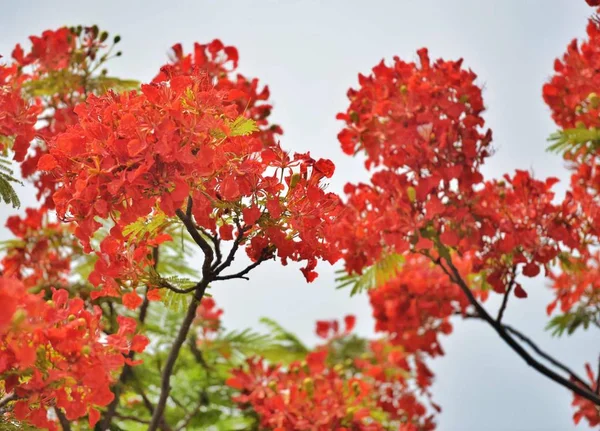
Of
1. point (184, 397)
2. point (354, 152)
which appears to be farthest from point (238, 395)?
point (354, 152)

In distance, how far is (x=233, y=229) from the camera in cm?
282

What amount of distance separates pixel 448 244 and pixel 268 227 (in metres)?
1.43

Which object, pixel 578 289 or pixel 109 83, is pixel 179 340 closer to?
pixel 109 83

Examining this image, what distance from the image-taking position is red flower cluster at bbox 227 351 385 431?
4.26 metres

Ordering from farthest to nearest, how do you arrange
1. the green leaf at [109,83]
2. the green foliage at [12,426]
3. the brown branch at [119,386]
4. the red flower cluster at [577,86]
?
the green leaf at [109,83], the red flower cluster at [577,86], the brown branch at [119,386], the green foliage at [12,426]

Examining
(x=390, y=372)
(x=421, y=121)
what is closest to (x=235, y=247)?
(x=421, y=121)

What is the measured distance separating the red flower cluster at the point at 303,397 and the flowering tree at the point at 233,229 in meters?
0.01

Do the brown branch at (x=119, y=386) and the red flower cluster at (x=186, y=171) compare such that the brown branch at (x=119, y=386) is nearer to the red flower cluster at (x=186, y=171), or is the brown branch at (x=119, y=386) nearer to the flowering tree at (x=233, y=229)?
the flowering tree at (x=233, y=229)

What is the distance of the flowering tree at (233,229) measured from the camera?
2539 mm

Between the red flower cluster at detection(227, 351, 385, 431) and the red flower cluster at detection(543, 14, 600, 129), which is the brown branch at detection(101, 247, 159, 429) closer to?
the red flower cluster at detection(227, 351, 385, 431)

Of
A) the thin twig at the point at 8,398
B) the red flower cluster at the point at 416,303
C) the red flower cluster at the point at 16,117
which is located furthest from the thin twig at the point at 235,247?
the red flower cluster at the point at 416,303

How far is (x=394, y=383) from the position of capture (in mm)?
6289

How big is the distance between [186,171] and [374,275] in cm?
213

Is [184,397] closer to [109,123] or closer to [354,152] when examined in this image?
[354,152]
